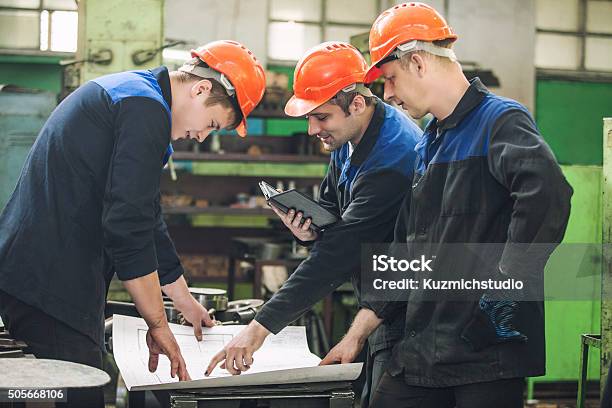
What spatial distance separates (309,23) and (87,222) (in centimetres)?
709

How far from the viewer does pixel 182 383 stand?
1550mm

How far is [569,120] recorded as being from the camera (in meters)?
8.88

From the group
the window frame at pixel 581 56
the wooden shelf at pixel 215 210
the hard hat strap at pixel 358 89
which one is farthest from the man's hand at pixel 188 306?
the window frame at pixel 581 56

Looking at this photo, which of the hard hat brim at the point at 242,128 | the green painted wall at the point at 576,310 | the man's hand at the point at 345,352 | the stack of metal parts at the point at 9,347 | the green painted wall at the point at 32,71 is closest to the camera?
the stack of metal parts at the point at 9,347

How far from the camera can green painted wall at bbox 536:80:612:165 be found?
348 inches

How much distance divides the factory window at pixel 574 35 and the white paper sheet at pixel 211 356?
7.65 m

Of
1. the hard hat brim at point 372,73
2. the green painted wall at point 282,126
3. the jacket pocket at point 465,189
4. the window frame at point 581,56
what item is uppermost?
the window frame at point 581,56

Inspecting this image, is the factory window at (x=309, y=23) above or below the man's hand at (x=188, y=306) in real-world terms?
above

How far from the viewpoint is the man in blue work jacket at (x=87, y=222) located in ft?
5.46

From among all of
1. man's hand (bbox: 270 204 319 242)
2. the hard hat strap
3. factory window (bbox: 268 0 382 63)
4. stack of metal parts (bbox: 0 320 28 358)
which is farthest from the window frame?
stack of metal parts (bbox: 0 320 28 358)

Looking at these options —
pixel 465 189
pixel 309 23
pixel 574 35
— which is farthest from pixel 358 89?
pixel 574 35

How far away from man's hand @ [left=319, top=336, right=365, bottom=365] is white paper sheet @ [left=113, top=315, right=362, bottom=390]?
39mm

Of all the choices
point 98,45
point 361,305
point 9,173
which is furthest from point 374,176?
point 9,173

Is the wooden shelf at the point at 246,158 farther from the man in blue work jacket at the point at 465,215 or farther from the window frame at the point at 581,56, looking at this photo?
the man in blue work jacket at the point at 465,215
